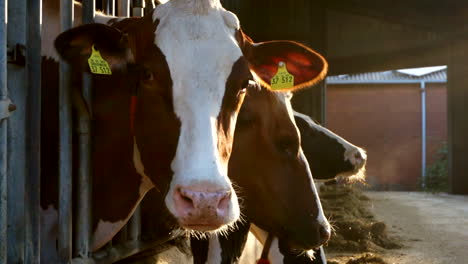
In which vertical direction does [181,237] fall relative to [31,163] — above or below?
below

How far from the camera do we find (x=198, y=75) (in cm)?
308

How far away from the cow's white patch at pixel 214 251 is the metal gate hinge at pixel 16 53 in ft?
7.12

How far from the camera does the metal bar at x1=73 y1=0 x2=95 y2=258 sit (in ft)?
11.4

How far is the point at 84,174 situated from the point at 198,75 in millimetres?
862

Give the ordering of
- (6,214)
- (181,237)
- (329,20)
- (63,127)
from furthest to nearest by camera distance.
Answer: (329,20), (181,237), (63,127), (6,214)

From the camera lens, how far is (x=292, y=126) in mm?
4652

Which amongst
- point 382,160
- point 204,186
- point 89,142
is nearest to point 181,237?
point 89,142

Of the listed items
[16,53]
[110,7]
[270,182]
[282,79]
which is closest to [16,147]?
[16,53]

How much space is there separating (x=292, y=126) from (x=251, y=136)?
1.06 ft

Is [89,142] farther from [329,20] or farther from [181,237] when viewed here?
[329,20]

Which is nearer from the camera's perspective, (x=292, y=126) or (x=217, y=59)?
(x=217, y=59)

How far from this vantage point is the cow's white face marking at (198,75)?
2773 mm

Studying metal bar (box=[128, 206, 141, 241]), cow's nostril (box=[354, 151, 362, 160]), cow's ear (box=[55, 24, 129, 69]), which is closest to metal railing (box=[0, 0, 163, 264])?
cow's ear (box=[55, 24, 129, 69])

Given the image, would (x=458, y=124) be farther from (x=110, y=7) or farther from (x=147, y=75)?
(x=147, y=75)
